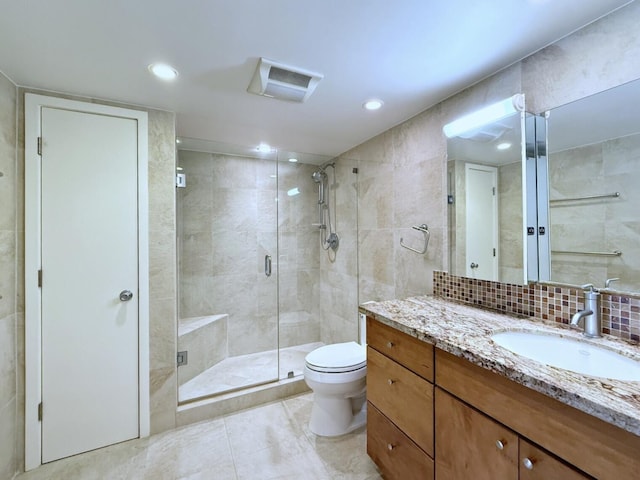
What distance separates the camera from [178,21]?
1.13 metres

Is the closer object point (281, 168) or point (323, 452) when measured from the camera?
point (323, 452)

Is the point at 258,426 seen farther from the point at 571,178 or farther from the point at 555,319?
the point at 571,178

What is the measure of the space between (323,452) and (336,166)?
2496mm

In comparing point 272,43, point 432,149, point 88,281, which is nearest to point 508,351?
point 432,149

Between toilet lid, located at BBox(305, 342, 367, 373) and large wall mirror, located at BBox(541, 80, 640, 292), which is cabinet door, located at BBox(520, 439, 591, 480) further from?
toilet lid, located at BBox(305, 342, 367, 373)

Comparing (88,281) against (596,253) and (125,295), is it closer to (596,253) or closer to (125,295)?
(125,295)

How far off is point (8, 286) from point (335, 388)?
1.93 metres

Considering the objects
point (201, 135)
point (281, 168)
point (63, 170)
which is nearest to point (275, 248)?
point (281, 168)

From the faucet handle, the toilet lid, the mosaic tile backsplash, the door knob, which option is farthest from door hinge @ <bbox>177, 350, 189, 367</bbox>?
the faucet handle

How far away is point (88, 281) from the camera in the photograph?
67.8 inches

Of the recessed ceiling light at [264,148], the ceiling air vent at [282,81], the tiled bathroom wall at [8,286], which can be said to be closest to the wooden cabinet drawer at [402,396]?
the ceiling air vent at [282,81]

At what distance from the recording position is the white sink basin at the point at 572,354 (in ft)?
3.05

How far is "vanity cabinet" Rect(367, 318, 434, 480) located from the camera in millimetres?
1152

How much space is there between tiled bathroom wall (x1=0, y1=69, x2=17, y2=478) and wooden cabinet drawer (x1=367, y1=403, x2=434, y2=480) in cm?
192
